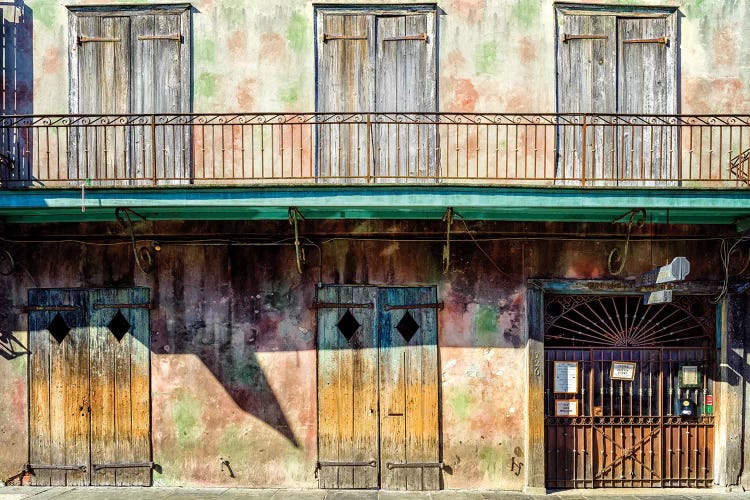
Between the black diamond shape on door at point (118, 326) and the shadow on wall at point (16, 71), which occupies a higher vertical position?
the shadow on wall at point (16, 71)

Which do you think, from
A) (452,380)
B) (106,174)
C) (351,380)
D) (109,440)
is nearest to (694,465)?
(452,380)

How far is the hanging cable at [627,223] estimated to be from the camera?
7626 mm

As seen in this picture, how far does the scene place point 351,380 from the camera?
805cm

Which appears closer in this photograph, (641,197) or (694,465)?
(641,197)

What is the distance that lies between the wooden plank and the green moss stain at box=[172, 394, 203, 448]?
1.75 m

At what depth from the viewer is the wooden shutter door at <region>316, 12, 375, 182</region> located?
8117mm

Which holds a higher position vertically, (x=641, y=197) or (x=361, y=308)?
(x=641, y=197)

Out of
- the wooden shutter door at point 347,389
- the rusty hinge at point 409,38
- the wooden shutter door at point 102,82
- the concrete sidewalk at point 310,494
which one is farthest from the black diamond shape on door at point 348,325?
the rusty hinge at point 409,38

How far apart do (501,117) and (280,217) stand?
321cm

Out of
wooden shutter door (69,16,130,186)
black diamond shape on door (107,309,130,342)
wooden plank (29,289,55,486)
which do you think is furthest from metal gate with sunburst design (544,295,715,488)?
wooden plank (29,289,55,486)

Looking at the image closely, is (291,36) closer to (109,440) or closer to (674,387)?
(109,440)

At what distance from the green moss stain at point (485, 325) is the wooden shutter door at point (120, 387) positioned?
175 inches

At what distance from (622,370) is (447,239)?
3.01 meters

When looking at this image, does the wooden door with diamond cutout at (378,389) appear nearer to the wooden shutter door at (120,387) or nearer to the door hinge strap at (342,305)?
the door hinge strap at (342,305)
